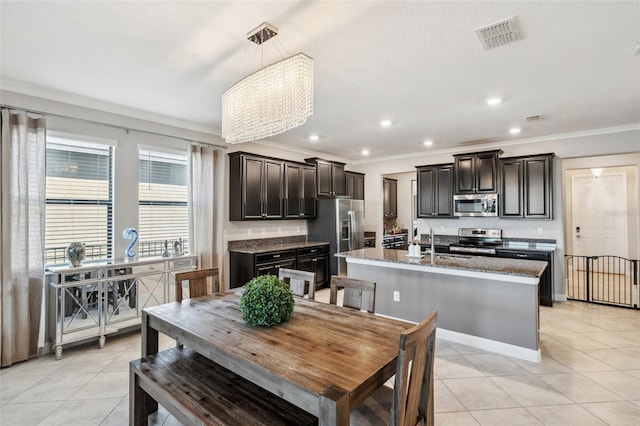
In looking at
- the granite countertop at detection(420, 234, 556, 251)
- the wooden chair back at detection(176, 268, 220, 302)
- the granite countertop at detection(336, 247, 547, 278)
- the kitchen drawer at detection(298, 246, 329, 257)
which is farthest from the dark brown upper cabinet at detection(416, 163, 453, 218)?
the wooden chair back at detection(176, 268, 220, 302)

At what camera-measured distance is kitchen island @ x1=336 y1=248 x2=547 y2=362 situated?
308 centimetres

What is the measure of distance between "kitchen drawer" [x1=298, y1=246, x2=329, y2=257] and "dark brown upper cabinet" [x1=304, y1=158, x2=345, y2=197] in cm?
107

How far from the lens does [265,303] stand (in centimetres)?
197

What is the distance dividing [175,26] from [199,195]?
105 inches

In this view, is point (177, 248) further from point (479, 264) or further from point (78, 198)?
point (479, 264)

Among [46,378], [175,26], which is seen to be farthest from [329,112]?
[46,378]

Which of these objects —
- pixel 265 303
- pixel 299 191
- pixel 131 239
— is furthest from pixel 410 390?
pixel 299 191

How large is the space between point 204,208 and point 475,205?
4.60 meters

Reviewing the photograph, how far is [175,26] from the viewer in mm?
2178

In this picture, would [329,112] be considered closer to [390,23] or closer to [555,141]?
[390,23]

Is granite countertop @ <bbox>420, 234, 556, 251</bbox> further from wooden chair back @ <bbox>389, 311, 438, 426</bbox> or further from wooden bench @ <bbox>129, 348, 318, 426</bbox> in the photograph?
wooden bench @ <bbox>129, 348, 318, 426</bbox>

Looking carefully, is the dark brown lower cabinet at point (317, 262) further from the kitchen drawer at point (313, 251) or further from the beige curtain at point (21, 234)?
the beige curtain at point (21, 234)

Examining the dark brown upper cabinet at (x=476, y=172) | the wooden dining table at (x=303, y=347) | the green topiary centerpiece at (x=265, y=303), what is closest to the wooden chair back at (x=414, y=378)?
the wooden dining table at (x=303, y=347)

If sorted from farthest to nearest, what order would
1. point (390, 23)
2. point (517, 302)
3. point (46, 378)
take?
point (517, 302) < point (46, 378) < point (390, 23)
